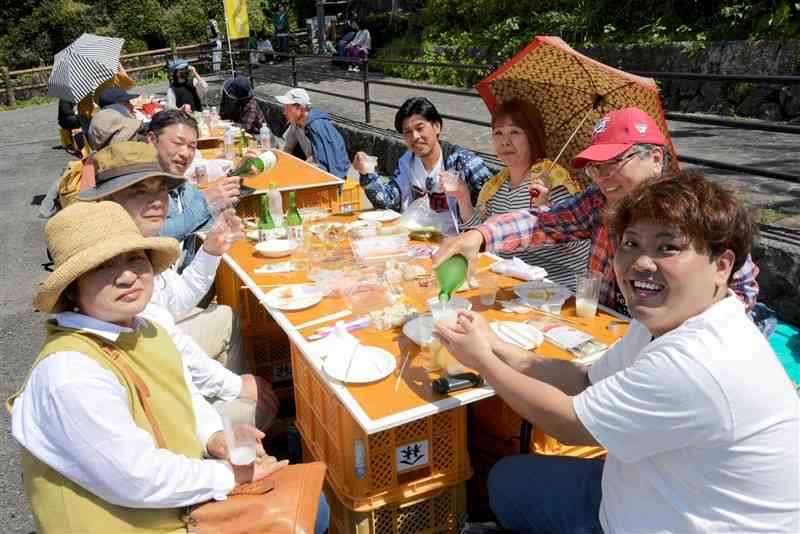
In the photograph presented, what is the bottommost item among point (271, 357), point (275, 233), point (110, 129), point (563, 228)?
point (271, 357)

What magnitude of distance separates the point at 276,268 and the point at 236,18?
46.8 ft

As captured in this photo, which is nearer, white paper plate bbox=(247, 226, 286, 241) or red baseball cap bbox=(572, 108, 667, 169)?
red baseball cap bbox=(572, 108, 667, 169)

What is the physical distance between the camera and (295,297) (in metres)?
2.83

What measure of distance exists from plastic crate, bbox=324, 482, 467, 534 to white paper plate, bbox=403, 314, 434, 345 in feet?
1.91

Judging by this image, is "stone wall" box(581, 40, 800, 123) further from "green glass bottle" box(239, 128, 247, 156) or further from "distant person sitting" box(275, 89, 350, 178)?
"green glass bottle" box(239, 128, 247, 156)

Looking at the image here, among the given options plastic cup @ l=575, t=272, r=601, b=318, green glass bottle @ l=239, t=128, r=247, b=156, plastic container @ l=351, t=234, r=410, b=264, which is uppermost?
plastic cup @ l=575, t=272, r=601, b=318

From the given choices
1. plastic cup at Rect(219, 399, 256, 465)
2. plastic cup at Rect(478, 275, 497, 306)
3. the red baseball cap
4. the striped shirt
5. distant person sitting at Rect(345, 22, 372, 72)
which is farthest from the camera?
distant person sitting at Rect(345, 22, 372, 72)

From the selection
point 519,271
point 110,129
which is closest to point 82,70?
point 110,129

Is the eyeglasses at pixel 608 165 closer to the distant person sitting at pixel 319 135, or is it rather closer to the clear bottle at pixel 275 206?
the clear bottle at pixel 275 206

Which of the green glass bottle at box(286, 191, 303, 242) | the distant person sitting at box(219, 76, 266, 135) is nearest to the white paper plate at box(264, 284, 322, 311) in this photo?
the green glass bottle at box(286, 191, 303, 242)

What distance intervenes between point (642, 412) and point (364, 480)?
1.04 m

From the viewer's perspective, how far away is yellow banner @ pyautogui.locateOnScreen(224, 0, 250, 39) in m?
15.2

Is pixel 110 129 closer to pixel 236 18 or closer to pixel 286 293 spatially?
pixel 286 293

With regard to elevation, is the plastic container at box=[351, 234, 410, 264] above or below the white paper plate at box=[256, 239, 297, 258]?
above
